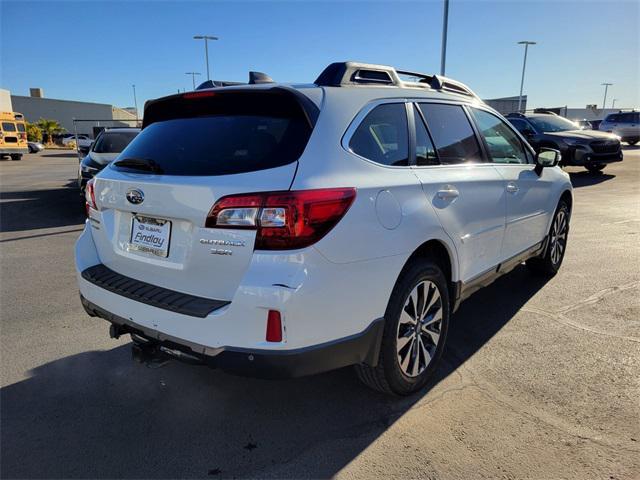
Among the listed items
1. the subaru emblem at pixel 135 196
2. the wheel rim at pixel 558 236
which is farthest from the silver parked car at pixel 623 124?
the subaru emblem at pixel 135 196

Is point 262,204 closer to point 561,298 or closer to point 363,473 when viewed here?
point 363,473

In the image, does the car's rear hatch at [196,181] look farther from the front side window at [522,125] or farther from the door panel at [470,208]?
the front side window at [522,125]

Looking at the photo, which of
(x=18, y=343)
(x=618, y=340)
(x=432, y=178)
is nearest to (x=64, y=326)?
(x=18, y=343)

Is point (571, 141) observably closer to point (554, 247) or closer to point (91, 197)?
point (554, 247)

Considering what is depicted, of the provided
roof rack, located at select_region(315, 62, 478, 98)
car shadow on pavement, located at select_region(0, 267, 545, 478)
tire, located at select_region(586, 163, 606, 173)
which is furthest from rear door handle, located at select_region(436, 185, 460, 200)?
tire, located at select_region(586, 163, 606, 173)

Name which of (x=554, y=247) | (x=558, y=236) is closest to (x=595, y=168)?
(x=558, y=236)

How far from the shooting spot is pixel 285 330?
213 centimetres

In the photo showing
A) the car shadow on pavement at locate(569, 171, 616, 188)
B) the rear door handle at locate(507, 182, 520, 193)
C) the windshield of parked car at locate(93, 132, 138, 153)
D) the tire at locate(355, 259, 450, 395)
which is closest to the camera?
the tire at locate(355, 259, 450, 395)

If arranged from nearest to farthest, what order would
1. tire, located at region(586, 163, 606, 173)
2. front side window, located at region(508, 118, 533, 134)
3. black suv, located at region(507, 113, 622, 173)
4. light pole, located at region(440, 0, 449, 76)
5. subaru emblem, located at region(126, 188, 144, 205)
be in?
1. subaru emblem, located at region(126, 188, 144, 205)
2. black suv, located at region(507, 113, 622, 173)
3. front side window, located at region(508, 118, 533, 134)
4. tire, located at region(586, 163, 606, 173)
5. light pole, located at region(440, 0, 449, 76)

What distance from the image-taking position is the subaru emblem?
8.27ft

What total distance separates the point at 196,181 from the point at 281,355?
0.93 m

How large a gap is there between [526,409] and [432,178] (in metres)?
1.49

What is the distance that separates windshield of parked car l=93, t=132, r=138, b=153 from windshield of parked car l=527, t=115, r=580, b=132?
11780 millimetres

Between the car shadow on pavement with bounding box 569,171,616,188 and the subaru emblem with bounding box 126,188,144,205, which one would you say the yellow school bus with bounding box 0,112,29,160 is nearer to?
the car shadow on pavement with bounding box 569,171,616,188
